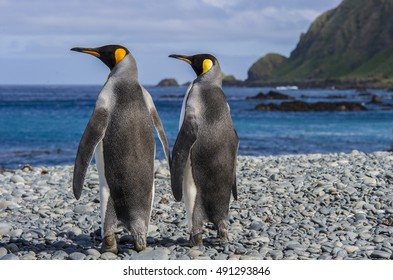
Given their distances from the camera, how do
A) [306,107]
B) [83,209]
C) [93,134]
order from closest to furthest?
[93,134] → [83,209] → [306,107]

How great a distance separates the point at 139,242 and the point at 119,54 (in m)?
1.37

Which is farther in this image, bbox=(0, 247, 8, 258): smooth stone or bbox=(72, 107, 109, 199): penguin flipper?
bbox=(0, 247, 8, 258): smooth stone

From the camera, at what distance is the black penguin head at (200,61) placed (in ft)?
16.1

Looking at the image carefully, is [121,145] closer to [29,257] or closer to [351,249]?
[29,257]

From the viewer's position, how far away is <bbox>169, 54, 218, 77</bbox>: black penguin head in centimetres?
491

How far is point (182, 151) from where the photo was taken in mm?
4762

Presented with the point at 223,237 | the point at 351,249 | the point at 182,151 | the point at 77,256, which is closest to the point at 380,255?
the point at 351,249

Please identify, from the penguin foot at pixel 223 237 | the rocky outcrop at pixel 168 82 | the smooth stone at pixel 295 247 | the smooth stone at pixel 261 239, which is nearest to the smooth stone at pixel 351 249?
the smooth stone at pixel 295 247

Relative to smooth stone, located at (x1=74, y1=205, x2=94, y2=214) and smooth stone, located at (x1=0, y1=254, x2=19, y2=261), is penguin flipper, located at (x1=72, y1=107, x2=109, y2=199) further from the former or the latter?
smooth stone, located at (x1=74, y1=205, x2=94, y2=214)

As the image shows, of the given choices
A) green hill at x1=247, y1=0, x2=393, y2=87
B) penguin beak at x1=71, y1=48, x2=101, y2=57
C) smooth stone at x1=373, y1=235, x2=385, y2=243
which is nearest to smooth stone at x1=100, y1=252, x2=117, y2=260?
penguin beak at x1=71, y1=48, x2=101, y2=57

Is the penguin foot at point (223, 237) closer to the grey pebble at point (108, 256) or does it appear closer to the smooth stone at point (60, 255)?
the grey pebble at point (108, 256)

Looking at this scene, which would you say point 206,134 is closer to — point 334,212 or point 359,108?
point 334,212

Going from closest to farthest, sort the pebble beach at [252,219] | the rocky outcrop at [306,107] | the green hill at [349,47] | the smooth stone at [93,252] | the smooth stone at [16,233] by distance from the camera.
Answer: the smooth stone at [93,252]
the pebble beach at [252,219]
the smooth stone at [16,233]
the rocky outcrop at [306,107]
the green hill at [349,47]

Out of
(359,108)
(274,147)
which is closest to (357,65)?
(359,108)
